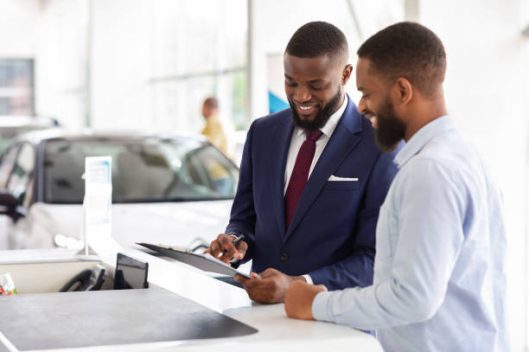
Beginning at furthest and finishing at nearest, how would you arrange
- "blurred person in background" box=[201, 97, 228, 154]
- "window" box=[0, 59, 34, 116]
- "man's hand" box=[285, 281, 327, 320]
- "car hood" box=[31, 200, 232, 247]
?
"window" box=[0, 59, 34, 116]
"blurred person in background" box=[201, 97, 228, 154]
"car hood" box=[31, 200, 232, 247]
"man's hand" box=[285, 281, 327, 320]

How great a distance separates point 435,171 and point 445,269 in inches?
7.8

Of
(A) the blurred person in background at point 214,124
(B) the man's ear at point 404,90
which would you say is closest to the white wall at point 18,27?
(A) the blurred person in background at point 214,124

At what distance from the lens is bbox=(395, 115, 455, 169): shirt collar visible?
2.25 m

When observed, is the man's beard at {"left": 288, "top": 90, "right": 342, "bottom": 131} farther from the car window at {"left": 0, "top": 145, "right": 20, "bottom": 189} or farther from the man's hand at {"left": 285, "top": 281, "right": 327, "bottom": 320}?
the car window at {"left": 0, "top": 145, "right": 20, "bottom": 189}

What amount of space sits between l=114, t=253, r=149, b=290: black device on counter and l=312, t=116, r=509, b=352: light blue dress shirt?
0.77 metres

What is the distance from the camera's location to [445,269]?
2.12 m

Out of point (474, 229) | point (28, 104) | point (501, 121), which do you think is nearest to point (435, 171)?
point (474, 229)

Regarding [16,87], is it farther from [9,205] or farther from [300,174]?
[300,174]

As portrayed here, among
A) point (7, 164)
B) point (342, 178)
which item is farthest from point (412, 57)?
point (7, 164)

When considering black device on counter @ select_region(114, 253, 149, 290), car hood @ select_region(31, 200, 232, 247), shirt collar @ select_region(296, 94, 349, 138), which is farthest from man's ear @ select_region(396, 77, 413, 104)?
car hood @ select_region(31, 200, 232, 247)

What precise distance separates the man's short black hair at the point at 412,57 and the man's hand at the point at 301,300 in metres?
0.50

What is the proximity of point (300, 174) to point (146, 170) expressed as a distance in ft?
10.9

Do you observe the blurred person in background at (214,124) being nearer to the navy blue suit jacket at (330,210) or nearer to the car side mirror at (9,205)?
the car side mirror at (9,205)

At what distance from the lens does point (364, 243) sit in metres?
A: 2.94
